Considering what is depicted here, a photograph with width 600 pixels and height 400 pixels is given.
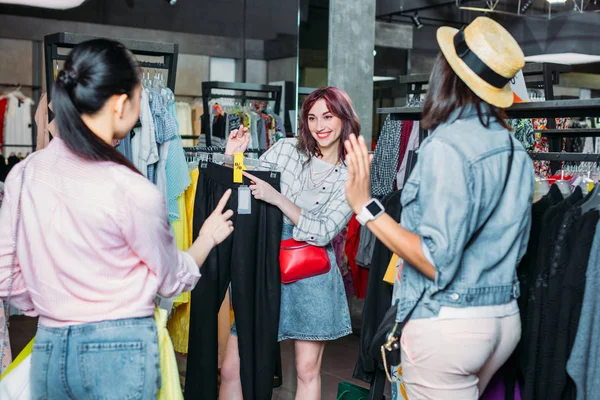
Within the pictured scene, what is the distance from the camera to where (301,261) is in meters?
3.08

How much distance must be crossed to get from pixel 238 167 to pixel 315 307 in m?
0.68

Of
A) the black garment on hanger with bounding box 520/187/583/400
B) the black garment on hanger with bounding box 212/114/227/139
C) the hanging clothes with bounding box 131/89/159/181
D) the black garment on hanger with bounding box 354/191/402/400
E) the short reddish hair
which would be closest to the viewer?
the black garment on hanger with bounding box 520/187/583/400

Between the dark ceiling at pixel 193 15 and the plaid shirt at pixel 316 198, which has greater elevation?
the dark ceiling at pixel 193 15

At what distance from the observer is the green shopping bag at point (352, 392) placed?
3.30 metres

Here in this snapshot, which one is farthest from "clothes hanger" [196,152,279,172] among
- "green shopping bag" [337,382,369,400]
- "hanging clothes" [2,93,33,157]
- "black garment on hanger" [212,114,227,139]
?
"hanging clothes" [2,93,33,157]

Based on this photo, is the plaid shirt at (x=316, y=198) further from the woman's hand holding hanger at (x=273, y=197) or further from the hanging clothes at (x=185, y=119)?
the hanging clothes at (x=185, y=119)

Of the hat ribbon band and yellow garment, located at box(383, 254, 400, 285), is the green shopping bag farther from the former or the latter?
the hat ribbon band

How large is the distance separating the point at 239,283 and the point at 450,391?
1.49 metres

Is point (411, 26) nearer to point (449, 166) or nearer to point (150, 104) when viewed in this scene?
point (150, 104)

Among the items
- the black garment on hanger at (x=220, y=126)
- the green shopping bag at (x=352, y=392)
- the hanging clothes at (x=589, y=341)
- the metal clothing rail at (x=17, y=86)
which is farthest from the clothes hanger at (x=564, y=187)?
the metal clothing rail at (x=17, y=86)

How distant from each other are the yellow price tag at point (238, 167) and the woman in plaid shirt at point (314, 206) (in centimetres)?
4

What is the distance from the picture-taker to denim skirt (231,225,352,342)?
308 cm

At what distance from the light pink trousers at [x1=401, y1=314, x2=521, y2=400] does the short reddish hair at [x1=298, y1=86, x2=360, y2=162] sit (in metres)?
1.37

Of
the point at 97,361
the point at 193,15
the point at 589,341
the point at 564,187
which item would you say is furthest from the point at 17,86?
the point at 589,341
